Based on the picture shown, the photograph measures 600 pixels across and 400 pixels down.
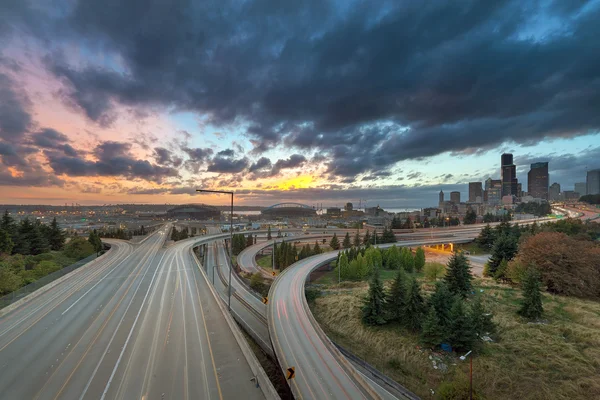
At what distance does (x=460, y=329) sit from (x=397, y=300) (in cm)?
717

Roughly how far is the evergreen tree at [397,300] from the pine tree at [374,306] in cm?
76

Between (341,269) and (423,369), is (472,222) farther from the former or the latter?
(423,369)

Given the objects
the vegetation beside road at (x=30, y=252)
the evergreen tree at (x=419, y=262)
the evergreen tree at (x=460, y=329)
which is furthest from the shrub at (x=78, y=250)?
the evergreen tree at (x=419, y=262)

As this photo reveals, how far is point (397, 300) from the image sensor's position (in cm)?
2833

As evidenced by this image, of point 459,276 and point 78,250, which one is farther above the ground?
point 459,276

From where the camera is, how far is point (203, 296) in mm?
28422

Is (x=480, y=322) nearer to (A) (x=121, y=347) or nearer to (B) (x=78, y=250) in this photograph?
(A) (x=121, y=347)

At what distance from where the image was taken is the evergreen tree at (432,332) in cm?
2242

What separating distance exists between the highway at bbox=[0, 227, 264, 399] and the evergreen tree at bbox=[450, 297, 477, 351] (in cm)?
1770

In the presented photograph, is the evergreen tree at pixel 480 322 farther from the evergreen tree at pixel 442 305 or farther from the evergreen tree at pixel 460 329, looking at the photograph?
the evergreen tree at pixel 442 305

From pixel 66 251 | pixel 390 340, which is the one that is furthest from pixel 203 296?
pixel 66 251

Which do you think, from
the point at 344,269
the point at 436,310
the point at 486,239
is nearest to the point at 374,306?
the point at 436,310

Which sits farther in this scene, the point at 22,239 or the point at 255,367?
the point at 22,239

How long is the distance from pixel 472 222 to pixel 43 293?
173 meters
